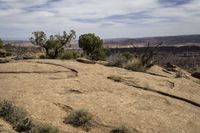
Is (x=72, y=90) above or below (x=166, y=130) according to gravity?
Answer: above

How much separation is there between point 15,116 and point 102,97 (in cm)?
357

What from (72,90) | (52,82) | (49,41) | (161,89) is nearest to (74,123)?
(72,90)

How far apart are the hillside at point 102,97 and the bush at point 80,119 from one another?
0.19 m

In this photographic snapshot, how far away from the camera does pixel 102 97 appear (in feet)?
38.5

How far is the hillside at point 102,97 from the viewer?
33.1 feet

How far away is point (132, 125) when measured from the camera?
392 inches

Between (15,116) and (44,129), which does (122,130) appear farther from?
(15,116)

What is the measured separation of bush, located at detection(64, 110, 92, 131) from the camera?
376 inches

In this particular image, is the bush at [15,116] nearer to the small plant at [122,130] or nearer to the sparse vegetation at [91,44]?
the small plant at [122,130]

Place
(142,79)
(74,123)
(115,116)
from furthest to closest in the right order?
(142,79), (115,116), (74,123)

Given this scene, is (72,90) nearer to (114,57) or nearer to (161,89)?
(161,89)

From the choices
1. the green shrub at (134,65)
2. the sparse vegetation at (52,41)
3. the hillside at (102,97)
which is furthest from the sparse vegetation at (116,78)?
the sparse vegetation at (52,41)

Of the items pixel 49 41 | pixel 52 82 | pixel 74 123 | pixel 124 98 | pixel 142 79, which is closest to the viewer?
pixel 74 123

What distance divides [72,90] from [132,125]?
309 centimetres
